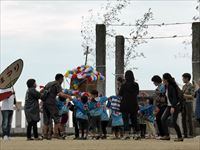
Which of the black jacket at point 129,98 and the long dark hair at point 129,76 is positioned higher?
the long dark hair at point 129,76

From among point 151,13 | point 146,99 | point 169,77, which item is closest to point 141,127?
point 146,99

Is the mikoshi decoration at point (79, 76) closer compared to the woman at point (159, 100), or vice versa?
the woman at point (159, 100)

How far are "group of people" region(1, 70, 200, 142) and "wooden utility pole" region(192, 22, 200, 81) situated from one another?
11.4ft

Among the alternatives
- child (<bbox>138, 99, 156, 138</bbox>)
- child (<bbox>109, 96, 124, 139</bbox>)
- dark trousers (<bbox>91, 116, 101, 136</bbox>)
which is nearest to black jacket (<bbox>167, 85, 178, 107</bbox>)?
child (<bbox>109, 96, 124, 139</bbox>)

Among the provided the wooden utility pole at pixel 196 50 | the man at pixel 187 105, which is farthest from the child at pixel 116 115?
the wooden utility pole at pixel 196 50

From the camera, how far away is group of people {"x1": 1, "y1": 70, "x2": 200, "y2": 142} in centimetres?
1739

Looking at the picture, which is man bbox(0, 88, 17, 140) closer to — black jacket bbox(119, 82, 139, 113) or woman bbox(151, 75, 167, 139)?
black jacket bbox(119, 82, 139, 113)

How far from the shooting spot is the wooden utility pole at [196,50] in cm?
2397

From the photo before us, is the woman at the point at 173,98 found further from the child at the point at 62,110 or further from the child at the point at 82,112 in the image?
the child at the point at 62,110

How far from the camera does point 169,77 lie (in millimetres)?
16891

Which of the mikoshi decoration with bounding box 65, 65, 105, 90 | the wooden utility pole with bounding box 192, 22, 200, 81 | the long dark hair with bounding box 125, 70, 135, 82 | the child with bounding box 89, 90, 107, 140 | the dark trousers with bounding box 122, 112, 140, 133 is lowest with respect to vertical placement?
the dark trousers with bounding box 122, 112, 140, 133

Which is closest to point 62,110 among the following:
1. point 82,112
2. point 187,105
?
point 82,112

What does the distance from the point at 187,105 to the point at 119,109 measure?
2.02 metres

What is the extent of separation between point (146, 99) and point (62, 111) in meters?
2.79
